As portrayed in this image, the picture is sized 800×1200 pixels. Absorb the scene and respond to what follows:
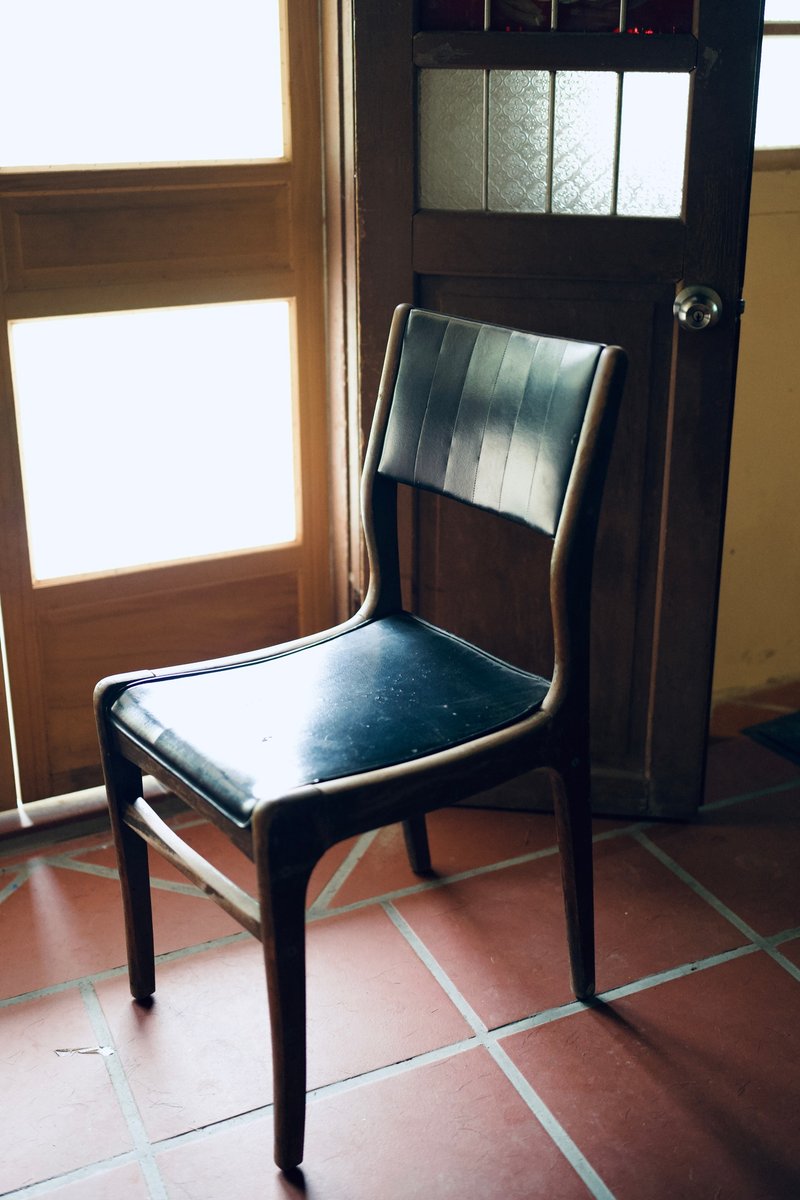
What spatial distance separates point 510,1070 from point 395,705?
554mm

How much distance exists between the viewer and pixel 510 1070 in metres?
1.79

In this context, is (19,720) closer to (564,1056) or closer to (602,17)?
(564,1056)

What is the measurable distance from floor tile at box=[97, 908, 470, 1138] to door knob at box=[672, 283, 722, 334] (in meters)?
1.10

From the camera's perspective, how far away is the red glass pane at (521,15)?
2004 mm

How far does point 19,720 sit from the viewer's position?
238 centimetres

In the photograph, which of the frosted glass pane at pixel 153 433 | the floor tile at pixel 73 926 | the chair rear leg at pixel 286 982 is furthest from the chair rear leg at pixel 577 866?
the frosted glass pane at pixel 153 433

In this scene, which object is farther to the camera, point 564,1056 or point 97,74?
point 97,74

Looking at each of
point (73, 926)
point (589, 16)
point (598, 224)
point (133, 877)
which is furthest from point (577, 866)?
point (589, 16)

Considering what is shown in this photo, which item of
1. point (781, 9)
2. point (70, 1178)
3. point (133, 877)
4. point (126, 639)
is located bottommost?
point (70, 1178)

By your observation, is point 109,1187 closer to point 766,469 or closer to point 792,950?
point 792,950

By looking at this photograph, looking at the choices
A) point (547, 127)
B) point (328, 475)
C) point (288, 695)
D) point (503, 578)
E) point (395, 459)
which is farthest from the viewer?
point (328, 475)

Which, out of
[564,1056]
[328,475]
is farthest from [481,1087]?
[328,475]

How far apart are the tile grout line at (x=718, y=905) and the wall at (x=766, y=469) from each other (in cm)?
62

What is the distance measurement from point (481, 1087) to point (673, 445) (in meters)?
1.07
